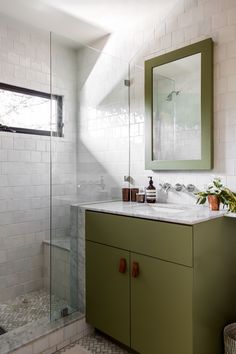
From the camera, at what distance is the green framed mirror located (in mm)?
2027

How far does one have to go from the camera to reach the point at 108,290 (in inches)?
75.1

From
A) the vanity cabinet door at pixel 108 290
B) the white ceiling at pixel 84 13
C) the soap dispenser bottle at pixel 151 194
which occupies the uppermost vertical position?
the white ceiling at pixel 84 13

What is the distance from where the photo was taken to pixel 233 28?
1922 mm

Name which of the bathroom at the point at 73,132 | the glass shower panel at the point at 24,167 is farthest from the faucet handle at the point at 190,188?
the glass shower panel at the point at 24,167

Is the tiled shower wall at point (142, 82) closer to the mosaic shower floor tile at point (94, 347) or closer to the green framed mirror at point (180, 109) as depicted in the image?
the green framed mirror at point (180, 109)

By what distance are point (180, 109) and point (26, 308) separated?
82.6 inches

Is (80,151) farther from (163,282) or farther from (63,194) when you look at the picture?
(163,282)

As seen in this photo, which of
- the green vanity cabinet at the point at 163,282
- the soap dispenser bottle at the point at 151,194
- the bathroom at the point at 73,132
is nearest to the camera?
the green vanity cabinet at the point at 163,282

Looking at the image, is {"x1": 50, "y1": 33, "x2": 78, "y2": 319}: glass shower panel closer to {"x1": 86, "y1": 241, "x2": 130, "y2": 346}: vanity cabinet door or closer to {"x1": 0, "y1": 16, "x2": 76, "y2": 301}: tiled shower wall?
{"x1": 0, "y1": 16, "x2": 76, "y2": 301}: tiled shower wall

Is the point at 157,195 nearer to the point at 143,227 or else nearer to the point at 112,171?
the point at 112,171

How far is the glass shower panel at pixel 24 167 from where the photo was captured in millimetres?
2537

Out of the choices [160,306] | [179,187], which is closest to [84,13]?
[179,187]

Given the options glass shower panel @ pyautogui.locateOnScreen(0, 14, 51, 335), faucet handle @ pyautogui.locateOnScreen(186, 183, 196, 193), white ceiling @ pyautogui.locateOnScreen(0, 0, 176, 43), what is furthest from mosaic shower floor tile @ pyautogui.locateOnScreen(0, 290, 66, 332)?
white ceiling @ pyautogui.locateOnScreen(0, 0, 176, 43)

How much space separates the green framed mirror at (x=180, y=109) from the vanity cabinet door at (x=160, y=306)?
0.83 metres
